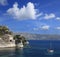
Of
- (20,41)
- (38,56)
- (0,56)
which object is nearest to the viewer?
(0,56)

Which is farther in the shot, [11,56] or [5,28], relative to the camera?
[5,28]

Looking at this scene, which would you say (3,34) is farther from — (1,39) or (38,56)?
(38,56)

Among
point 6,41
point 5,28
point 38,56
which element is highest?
point 5,28

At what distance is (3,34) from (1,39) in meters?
9.91

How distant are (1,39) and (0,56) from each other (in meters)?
62.4

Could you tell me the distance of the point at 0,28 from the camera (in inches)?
7347

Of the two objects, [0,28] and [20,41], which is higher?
[0,28]

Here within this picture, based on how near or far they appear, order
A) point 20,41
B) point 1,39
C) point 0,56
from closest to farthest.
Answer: point 0,56, point 1,39, point 20,41

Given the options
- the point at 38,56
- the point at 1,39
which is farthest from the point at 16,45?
the point at 38,56

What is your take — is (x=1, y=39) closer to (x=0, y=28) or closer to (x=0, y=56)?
(x=0, y=28)

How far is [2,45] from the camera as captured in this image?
Answer: 172 m

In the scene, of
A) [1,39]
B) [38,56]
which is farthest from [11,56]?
[1,39]

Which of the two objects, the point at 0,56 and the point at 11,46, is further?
the point at 11,46

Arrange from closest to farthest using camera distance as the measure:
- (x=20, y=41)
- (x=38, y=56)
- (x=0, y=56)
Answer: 1. (x=0, y=56)
2. (x=38, y=56)
3. (x=20, y=41)
